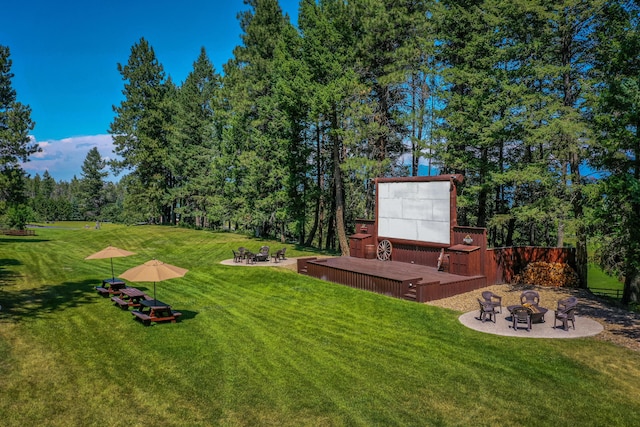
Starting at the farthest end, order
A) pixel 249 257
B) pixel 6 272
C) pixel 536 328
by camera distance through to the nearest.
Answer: pixel 249 257 → pixel 6 272 → pixel 536 328

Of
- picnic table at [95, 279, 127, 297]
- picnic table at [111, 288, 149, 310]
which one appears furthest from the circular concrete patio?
picnic table at [95, 279, 127, 297]

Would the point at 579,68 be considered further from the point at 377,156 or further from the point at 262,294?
the point at 262,294

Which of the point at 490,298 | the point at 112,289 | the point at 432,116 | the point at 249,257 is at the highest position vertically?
the point at 432,116

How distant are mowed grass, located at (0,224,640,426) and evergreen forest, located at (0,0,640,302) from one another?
21.9 ft

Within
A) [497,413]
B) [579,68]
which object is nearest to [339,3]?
[579,68]

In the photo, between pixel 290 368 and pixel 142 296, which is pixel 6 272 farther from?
pixel 290 368

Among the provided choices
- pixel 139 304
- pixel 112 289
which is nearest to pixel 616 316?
pixel 139 304

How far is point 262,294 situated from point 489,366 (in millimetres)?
10797

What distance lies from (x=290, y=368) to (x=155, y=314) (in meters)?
5.84

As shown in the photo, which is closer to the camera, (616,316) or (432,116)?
(616,316)

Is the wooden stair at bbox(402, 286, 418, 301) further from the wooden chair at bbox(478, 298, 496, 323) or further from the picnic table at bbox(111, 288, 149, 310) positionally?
the picnic table at bbox(111, 288, 149, 310)

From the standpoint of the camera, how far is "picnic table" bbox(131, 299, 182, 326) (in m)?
13.3

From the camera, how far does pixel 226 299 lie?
17.5 m

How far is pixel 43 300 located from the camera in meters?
16.0
